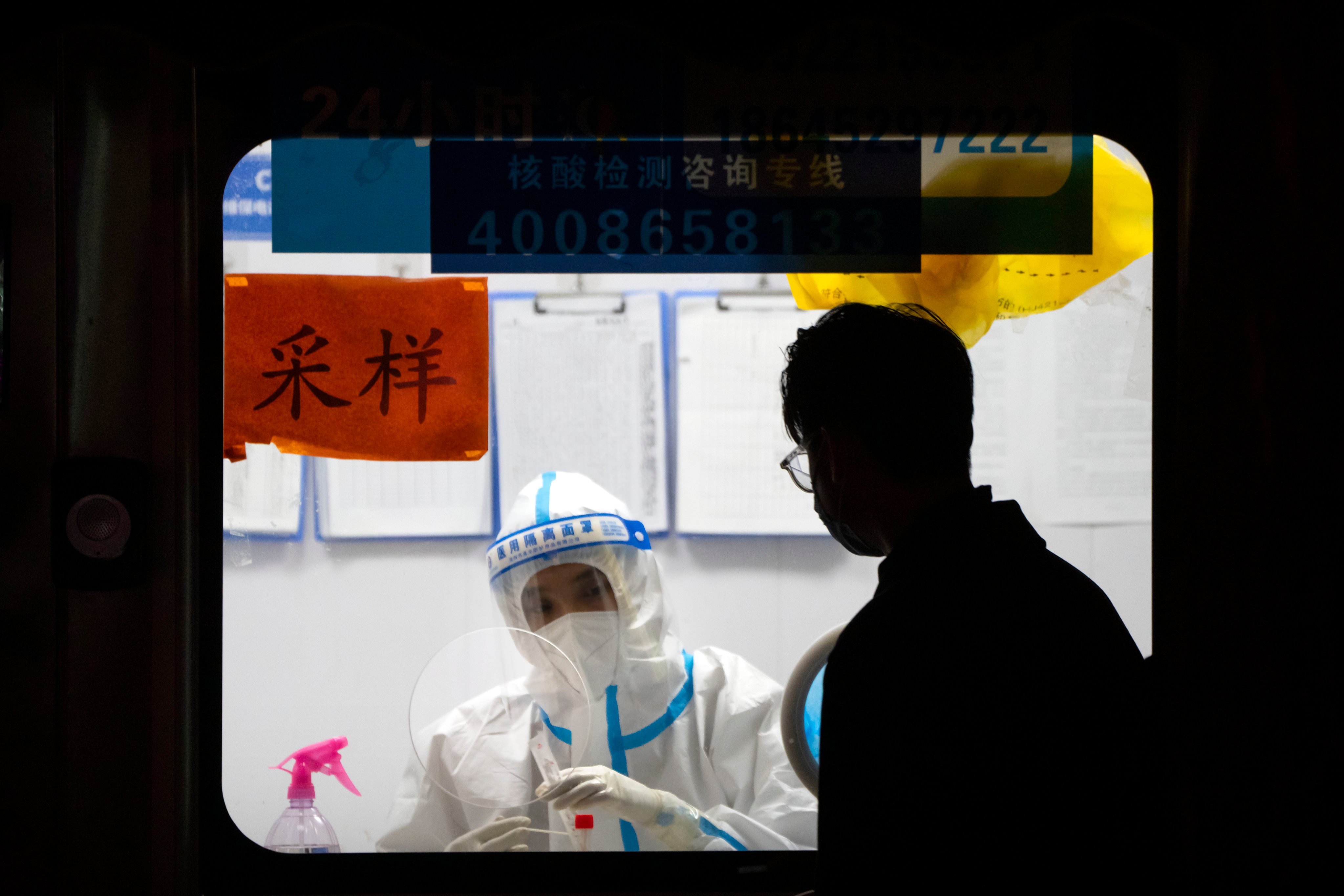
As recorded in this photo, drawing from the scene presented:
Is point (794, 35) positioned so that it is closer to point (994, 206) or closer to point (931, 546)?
point (994, 206)

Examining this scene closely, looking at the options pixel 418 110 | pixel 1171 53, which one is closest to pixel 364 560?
pixel 418 110

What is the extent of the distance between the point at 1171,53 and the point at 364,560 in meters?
1.32

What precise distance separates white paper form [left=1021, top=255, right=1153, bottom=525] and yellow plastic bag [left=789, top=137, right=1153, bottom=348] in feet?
0.10

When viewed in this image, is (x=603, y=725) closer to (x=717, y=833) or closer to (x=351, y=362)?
(x=717, y=833)

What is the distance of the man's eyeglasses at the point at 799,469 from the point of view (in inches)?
44.7

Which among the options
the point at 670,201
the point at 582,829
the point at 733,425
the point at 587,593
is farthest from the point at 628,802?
the point at 670,201

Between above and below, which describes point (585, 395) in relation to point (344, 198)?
below

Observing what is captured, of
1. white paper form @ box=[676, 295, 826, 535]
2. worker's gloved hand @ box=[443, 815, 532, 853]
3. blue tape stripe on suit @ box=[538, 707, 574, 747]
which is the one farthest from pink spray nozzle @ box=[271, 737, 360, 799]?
white paper form @ box=[676, 295, 826, 535]

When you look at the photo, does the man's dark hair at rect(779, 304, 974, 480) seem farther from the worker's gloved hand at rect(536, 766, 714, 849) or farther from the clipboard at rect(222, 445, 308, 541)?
the clipboard at rect(222, 445, 308, 541)

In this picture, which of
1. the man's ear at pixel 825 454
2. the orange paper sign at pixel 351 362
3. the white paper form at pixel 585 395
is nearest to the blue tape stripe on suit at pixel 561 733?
the white paper form at pixel 585 395

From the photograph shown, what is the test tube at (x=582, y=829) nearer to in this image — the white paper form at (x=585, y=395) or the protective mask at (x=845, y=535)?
the white paper form at (x=585, y=395)

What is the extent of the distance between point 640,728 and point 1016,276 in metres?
0.88

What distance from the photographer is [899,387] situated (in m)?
0.98

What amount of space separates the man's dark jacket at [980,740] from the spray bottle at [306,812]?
0.80 metres
